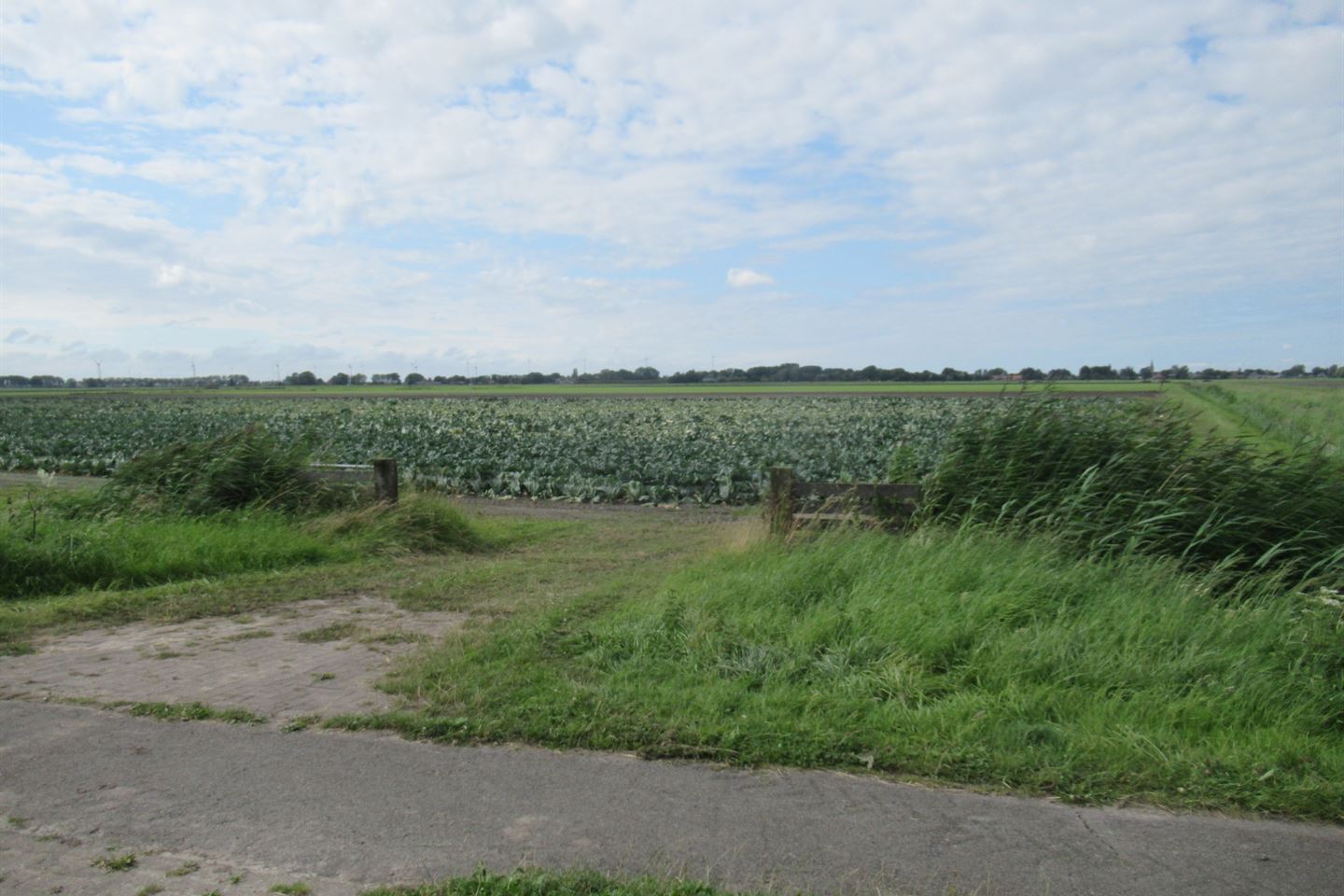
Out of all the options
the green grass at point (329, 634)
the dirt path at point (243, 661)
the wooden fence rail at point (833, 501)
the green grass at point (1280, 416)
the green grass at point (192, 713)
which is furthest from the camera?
the green grass at point (1280, 416)

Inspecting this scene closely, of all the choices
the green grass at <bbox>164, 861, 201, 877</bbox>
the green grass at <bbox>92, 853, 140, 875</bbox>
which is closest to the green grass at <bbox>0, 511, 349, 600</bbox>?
the green grass at <bbox>92, 853, 140, 875</bbox>

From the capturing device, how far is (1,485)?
784 inches

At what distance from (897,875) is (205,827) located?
9.81ft

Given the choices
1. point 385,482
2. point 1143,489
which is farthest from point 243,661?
point 1143,489

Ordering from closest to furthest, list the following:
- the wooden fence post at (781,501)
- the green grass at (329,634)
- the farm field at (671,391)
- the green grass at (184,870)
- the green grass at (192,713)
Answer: the green grass at (184,870) → the green grass at (192,713) → the green grass at (329,634) → the wooden fence post at (781,501) → the farm field at (671,391)

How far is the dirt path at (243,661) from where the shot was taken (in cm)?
579

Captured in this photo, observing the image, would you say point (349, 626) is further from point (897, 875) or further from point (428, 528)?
point (897, 875)

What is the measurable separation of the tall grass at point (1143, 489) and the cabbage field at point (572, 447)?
67.1 inches

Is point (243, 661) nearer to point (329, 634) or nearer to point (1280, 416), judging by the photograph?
point (329, 634)

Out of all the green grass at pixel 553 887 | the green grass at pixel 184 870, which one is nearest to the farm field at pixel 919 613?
the green grass at pixel 553 887

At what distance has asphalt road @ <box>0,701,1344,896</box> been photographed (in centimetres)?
369

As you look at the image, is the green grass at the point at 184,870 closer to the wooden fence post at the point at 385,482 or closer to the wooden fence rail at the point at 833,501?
the wooden fence rail at the point at 833,501

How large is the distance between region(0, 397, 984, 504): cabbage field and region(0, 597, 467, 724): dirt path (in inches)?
260

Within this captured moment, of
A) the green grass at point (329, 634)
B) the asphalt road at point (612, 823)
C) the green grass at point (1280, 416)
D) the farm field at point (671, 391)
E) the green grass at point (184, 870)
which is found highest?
the farm field at point (671, 391)
